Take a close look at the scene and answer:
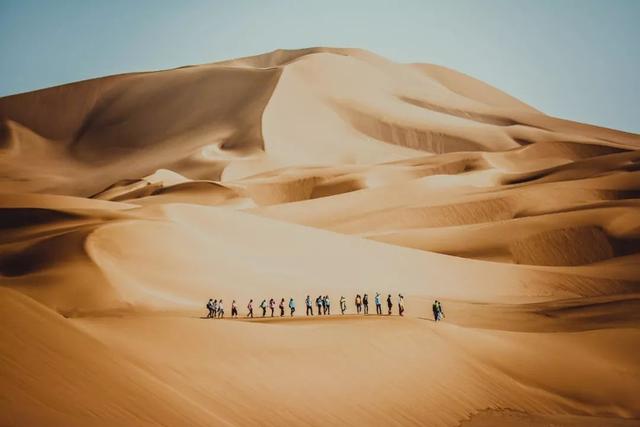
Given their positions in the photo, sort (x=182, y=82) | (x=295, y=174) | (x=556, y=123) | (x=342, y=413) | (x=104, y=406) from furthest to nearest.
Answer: (x=556, y=123) < (x=182, y=82) < (x=295, y=174) < (x=342, y=413) < (x=104, y=406)

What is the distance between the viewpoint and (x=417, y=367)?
12.2 m

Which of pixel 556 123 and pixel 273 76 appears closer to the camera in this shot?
pixel 273 76

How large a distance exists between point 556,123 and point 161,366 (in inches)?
4744

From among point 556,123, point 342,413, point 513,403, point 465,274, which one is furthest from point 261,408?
point 556,123

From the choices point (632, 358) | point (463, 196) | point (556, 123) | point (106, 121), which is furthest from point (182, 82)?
point (632, 358)

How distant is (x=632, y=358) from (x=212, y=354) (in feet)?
28.6

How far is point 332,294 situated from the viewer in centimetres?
2359

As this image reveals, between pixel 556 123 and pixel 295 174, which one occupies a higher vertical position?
pixel 556 123

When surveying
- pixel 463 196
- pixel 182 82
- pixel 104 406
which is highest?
pixel 182 82

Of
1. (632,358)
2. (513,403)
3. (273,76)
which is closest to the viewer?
(513,403)

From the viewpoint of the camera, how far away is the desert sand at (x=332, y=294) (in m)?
7.96

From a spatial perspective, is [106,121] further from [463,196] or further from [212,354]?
[212,354]

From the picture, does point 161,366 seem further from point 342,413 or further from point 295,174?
point 295,174

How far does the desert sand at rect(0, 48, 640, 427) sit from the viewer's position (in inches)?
313
